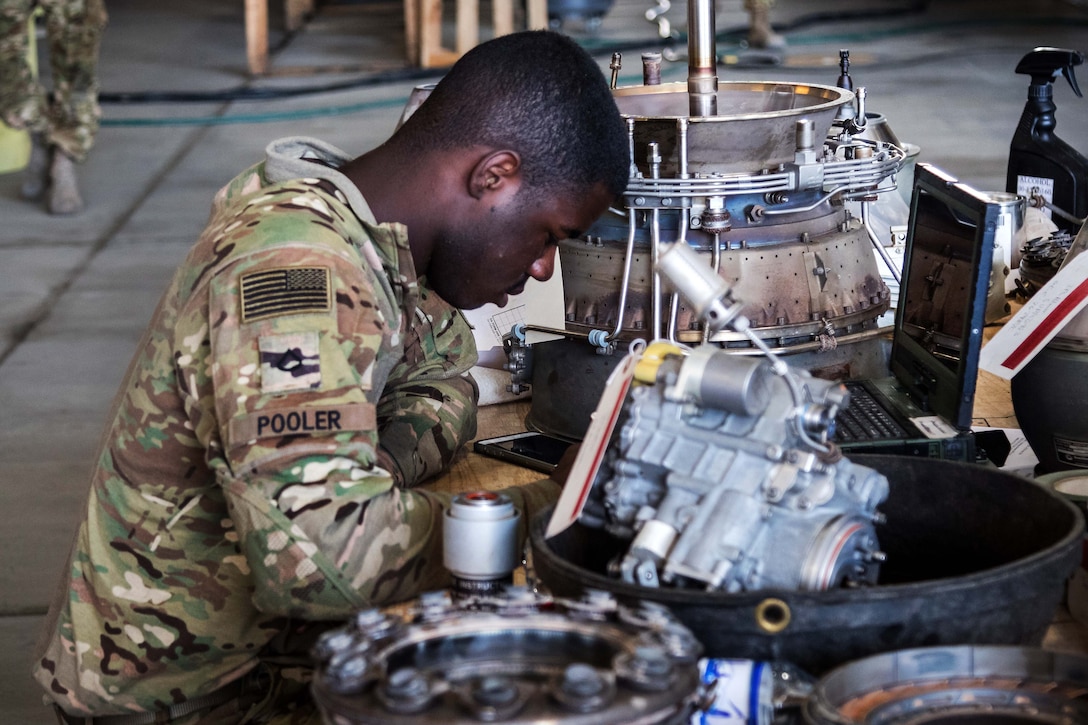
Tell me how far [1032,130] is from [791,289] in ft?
2.53

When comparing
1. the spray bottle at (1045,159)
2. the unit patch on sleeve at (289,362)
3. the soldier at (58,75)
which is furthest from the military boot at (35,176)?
the unit patch on sleeve at (289,362)

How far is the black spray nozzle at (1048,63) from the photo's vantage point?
6.24 ft

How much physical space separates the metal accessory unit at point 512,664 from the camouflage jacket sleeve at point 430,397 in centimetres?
65

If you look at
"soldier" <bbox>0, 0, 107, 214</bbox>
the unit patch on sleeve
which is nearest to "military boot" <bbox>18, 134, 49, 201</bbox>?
"soldier" <bbox>0, 0, 107, 214</bbox>

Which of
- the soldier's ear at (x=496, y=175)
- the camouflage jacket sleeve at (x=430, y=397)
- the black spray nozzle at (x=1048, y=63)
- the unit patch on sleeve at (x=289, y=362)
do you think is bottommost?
the camouflage jacket sleeve at (x=430, y=397)

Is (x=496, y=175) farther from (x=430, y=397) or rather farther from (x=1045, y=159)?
(x=1045, y=159)

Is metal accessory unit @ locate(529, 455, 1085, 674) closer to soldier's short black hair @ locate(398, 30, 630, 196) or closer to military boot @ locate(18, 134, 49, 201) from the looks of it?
soldier's short black hair @ locate(398, 30, 630, 196)

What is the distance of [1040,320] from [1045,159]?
2.84ft

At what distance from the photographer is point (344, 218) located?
1.20 metres

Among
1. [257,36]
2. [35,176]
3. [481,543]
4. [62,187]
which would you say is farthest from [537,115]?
[257,36]

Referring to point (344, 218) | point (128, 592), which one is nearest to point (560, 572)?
point (344, 218)

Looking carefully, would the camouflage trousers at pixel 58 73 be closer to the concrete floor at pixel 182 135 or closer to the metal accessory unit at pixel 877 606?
the concrete floor at pixel 182 135

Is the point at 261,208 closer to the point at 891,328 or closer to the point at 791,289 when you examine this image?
the point at 791,289

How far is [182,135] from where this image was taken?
7.21 metres
